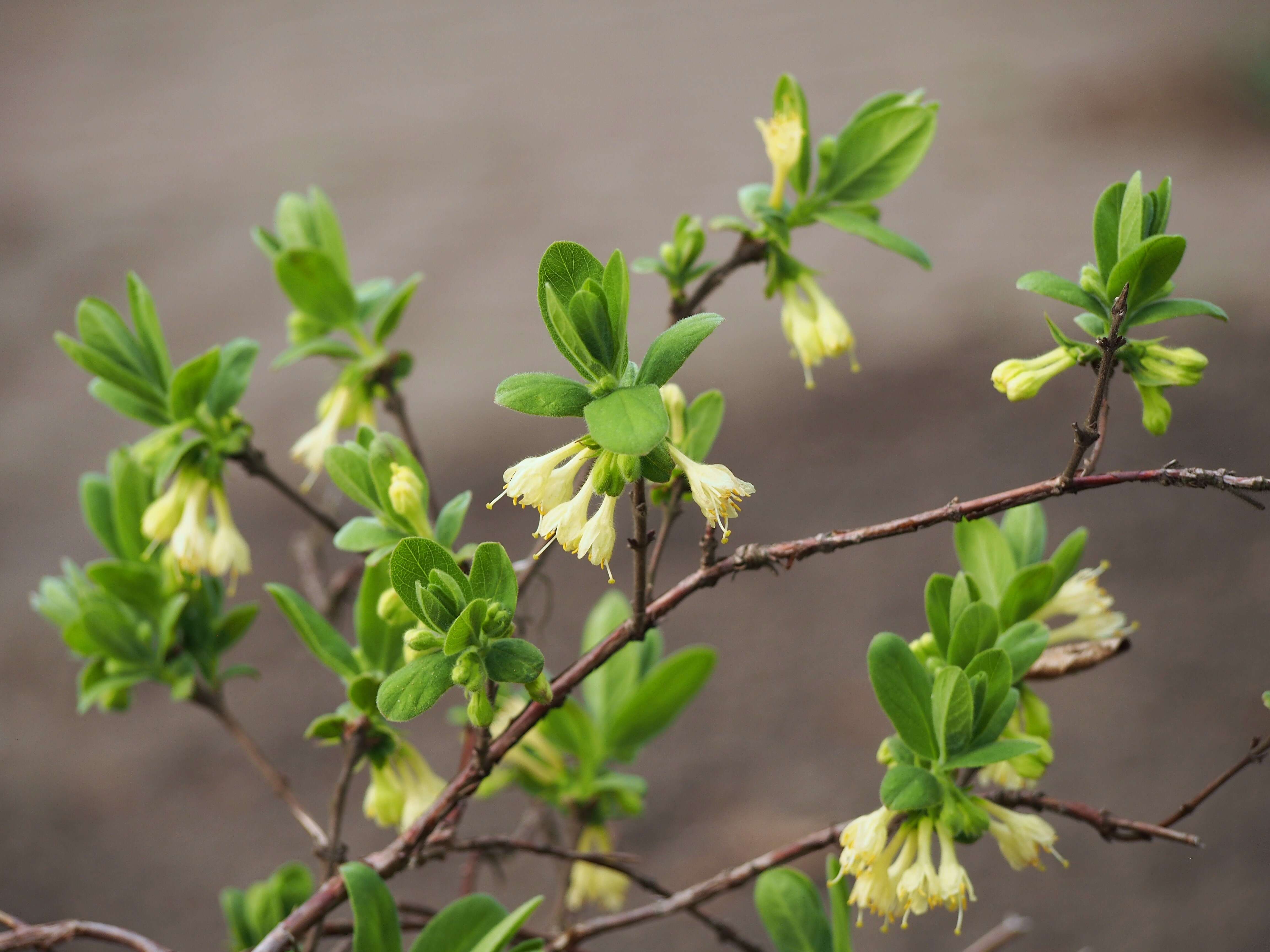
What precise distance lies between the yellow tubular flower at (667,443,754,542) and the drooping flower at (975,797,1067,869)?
0.71 ft

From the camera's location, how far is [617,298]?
1.41 feet

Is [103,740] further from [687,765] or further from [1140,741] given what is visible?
[1140,741]

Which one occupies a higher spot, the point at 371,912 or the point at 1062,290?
the point at 1062,290

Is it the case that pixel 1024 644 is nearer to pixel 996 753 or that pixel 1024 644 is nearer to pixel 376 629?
pixel 996 753

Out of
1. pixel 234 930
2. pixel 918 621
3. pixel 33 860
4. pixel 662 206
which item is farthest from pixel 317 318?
pixel 662 206

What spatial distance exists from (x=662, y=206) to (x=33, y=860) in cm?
→ 322

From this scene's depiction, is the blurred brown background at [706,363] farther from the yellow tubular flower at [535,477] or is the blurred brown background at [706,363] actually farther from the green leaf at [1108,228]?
the yellow tubular flower at [535,477]

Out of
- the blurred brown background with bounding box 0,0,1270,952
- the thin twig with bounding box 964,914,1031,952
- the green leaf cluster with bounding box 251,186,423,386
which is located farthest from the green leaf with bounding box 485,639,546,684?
the blurred brown background with bounding box 0,0,1270,952

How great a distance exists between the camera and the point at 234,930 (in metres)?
0.76

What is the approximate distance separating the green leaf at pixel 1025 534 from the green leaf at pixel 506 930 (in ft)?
1.21

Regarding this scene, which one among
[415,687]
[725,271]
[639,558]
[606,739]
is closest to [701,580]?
Result: [639,558]

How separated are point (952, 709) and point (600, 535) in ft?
0.64

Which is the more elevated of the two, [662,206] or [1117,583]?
[662,206]

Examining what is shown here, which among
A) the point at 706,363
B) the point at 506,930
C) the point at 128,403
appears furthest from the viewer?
the point at 706,363
